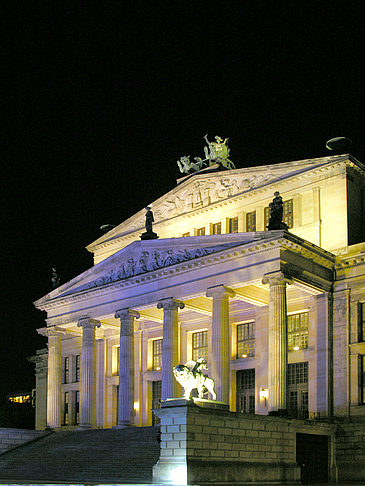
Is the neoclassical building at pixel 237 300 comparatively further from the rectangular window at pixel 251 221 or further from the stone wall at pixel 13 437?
the stone wall at pixel 13 437

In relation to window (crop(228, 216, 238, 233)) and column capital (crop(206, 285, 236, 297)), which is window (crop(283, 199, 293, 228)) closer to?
window (crop(228, 216, 238, 233))

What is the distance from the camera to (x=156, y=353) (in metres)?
50.1

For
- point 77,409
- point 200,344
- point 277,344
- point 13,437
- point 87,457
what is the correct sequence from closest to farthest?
point 277,344 < point 87,457 < point 13,437 < point 200,344 < point 77,409

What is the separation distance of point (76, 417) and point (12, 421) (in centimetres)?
2425

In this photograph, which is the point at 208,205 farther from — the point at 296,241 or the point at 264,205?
the point at 296,241

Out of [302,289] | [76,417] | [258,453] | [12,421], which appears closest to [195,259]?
[302,289]

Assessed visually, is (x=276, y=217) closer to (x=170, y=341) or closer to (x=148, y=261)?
(x=148, y=261)

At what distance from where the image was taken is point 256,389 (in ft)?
139

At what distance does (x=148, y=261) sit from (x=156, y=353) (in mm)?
9387

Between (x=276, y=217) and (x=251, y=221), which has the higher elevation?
(x=251, y=221)

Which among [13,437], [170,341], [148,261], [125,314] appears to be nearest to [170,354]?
[170,341]

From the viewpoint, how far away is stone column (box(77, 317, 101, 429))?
152 ft

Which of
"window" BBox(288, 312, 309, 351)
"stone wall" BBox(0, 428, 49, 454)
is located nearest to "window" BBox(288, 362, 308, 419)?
"window" BBox(288, 312, 309, 351)

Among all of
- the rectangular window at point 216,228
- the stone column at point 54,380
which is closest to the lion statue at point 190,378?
the rectangular window at point 216,228
